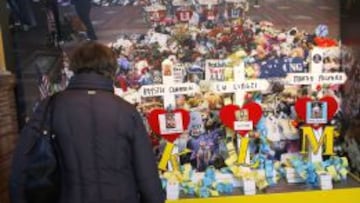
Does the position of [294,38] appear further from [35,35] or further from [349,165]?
[35,35]

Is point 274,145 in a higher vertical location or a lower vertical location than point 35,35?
lower

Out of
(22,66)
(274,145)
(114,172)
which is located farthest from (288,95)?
(22,66)

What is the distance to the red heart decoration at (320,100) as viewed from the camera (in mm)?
2994

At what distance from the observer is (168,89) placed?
2945 mm

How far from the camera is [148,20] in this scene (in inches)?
118

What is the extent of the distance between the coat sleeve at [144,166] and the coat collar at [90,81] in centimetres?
19

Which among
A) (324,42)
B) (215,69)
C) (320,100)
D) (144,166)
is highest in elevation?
(324,42)

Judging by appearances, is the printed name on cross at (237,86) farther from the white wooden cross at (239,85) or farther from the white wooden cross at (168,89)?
the white wooden cross at (168,89)

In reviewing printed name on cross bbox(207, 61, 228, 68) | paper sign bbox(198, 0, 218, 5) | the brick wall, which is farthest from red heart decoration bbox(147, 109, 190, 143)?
the brick wall

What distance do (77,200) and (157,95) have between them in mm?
1005

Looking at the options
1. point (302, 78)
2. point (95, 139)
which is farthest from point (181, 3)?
point (95, 139)

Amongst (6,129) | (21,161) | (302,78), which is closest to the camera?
(21,161)

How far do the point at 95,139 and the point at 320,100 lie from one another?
151 centimetres

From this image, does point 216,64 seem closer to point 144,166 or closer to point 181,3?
point 181,3
